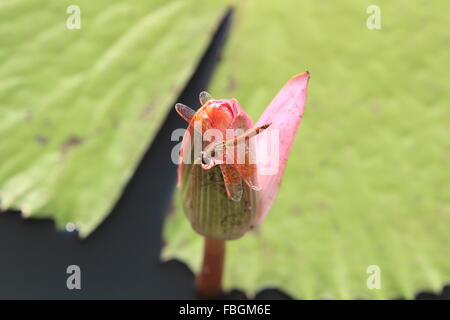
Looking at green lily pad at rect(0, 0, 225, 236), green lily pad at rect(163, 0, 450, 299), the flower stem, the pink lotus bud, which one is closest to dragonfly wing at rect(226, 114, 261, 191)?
the pink lotus bud

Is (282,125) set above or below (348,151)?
below

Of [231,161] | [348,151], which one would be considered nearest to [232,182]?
[231,161]

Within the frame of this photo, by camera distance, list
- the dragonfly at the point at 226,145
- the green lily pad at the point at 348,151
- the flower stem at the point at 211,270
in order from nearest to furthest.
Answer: the dragonfly at the point at 226,145 < the flower stem at the point at 211,270 < the green lily pad at the point at 348,151

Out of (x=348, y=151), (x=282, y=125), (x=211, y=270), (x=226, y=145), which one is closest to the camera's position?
(x=226, y=145)

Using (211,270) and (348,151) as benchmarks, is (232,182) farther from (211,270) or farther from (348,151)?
(348,151)

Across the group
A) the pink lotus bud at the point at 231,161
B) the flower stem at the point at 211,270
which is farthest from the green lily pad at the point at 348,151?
the pink lotus bud at the point at 231,161

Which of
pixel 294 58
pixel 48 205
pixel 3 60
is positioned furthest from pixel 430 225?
pixel 3 60

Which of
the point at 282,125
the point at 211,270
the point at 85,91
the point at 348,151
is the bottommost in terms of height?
the point at 211,270

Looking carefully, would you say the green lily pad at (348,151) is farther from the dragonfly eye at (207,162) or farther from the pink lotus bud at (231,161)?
the dragonfly eye at (207,162)
